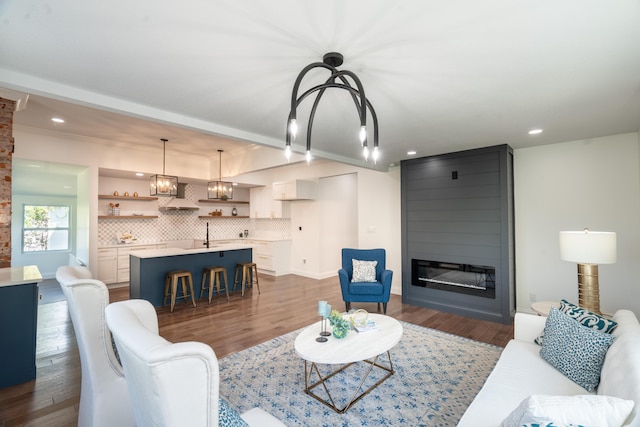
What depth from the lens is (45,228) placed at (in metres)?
7.77

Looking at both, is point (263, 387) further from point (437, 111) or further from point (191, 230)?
point (191, 230)

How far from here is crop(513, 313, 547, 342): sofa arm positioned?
2.43 meters

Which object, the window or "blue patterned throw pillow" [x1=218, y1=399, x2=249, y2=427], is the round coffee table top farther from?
the window

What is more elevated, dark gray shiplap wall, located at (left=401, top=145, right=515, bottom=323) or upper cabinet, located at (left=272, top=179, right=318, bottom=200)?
upper cabinet, located at (left=272, top=179, right=318, bottom=200)

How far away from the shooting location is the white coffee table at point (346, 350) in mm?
2160

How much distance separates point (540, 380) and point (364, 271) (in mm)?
2887

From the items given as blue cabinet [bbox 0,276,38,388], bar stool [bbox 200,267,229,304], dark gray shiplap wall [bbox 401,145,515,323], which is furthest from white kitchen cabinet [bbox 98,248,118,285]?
dark gray shiplap wall [bbox 401,145,515,323]

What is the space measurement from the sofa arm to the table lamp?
627 mm

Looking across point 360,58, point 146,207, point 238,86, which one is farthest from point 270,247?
point 360,58

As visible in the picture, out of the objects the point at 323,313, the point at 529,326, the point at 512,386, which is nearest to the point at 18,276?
the point at 323,313

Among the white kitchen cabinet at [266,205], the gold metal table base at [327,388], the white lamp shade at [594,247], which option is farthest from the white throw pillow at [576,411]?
the white kitchen cabinet at [266,205]

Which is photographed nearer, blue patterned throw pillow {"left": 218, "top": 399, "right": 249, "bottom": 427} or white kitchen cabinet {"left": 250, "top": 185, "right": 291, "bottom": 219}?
blue patterned throw pillow {"left": 218, "top": 399, "right": 249, "bottom": 427}

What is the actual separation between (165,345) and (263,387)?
198 centimetres

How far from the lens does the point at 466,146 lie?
4.19 m
